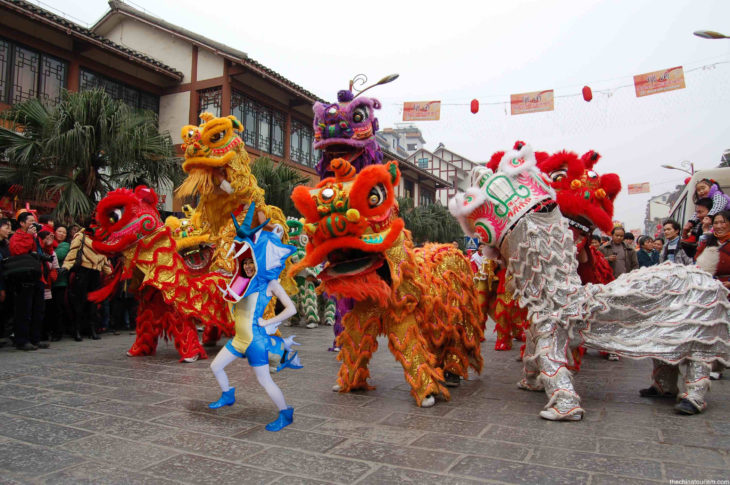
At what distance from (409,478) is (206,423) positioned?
151cm

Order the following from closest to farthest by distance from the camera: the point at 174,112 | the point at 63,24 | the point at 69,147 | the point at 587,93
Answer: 1. the point at 69,147
2. the point at 63,24
3. the point at 587,93
4. the point at 174,112

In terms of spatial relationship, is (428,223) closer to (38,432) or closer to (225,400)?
(225,400)

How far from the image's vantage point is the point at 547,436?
2.92 metres

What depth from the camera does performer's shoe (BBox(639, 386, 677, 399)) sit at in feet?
12.5

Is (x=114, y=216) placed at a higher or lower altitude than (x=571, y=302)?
higher

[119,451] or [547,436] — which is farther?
[547,436]

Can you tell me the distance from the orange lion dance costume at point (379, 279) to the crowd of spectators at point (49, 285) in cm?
406

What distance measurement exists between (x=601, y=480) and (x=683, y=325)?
160 centimetres

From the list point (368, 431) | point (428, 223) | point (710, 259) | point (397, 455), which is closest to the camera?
point (397, 455)

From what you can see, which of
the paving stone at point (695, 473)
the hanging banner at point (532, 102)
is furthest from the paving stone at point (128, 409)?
the hanging banner at point (532, 102)

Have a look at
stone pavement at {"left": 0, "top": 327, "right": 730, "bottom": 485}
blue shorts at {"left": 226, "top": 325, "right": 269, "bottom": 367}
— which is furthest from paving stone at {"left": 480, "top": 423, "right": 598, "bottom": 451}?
blue shorts at {"left": 226, "top": 325, "right": 269, "bottom": 367}

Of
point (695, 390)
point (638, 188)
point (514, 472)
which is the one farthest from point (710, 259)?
point (638, 188)

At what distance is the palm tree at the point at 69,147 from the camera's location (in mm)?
7164

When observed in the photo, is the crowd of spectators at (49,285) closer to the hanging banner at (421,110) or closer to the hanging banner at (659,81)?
the hanging banner at (421,110)
